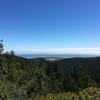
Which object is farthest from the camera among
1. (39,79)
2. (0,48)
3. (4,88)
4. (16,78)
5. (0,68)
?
(39,79)

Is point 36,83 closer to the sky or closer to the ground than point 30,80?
closer to the ground

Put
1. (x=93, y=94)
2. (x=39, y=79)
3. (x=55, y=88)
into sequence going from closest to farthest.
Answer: (x=93, y=94)
(x=39, y=79)
(x=55, y=88)

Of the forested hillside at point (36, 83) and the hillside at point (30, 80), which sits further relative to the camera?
the hillside at point (30, 80)

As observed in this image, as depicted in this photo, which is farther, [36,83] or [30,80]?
[36,83]

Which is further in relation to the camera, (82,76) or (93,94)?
(82,76)

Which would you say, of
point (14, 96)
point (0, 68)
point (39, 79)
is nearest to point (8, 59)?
point (39, 79)

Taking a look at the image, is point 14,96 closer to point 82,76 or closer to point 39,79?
point 39,79

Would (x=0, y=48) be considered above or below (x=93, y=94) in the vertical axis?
A: above

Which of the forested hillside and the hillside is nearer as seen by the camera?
the forested hillside

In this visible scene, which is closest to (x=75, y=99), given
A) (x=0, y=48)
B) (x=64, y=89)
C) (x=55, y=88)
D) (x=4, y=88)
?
(x=4, y=88)

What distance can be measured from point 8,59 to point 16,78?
5.93 metres

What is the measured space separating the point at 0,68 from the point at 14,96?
6.78m

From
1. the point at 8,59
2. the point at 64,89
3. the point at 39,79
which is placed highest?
the point at 8,59

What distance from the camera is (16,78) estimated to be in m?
37.7
